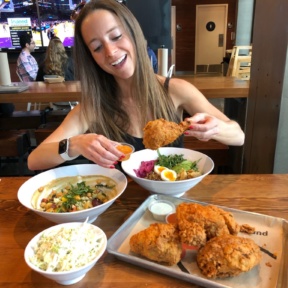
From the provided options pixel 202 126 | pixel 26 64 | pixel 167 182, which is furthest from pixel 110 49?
pixel 26 64

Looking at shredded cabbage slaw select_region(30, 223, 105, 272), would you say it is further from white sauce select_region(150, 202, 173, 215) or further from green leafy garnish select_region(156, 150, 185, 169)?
green leafy garnish select_region(156, 150, 185, 169)

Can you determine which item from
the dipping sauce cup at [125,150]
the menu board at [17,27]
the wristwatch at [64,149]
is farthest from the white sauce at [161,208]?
the menu board at [17,27]

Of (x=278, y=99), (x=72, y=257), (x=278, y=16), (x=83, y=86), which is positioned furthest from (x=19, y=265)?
(x=278, y=16)

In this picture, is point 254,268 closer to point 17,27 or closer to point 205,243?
point 205,243

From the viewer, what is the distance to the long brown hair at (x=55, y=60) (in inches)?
193

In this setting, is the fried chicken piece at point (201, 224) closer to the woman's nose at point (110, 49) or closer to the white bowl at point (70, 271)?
the white bowl at point (70, 271)

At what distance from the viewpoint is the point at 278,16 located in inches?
87.5

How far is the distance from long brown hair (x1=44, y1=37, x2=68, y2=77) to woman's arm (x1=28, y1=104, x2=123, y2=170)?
10.8 feet

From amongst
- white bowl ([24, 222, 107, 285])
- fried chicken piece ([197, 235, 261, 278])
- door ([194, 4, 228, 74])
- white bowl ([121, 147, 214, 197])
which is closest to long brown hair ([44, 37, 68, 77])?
white bowl ([121, 147, 214, 197])

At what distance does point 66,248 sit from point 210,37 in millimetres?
13586

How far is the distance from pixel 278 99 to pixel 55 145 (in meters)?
1.73

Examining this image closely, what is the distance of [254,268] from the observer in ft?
2.92

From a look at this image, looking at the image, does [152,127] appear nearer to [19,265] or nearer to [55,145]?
[55,145]

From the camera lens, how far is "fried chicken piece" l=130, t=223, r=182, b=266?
902 millimetres
